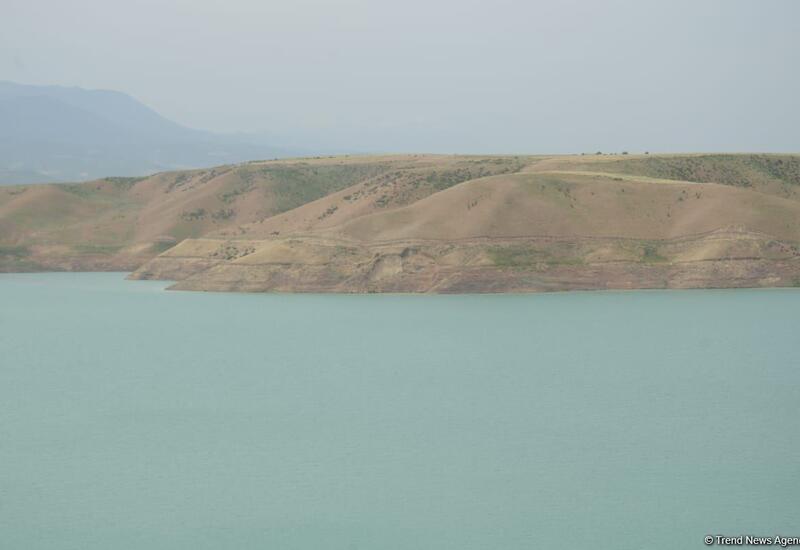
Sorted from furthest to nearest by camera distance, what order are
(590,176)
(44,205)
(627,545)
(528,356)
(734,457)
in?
(44,205) < (590,176) < (528,356) < (734,457) < (627,545)

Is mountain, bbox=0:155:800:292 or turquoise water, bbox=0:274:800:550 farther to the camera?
mountain, bbox=0:155:800:292

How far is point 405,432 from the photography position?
3900 cm

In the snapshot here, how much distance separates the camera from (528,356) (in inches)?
2165

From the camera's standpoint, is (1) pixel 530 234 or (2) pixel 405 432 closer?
(2) pixel 405 432

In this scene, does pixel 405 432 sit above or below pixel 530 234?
below

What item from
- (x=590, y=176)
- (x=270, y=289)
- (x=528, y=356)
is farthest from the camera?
(x=590, y=176)

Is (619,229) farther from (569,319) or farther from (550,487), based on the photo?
(550,487)

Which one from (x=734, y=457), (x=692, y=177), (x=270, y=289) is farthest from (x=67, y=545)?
(x=692, y=177)

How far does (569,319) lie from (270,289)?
30965mm

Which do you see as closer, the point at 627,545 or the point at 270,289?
the point at 627,545

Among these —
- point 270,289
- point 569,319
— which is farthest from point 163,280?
point 569,319

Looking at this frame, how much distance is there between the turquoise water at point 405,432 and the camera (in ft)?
95.9

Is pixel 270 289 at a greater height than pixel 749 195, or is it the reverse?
pixel 749 195

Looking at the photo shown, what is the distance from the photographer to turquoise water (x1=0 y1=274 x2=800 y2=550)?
29.2m
